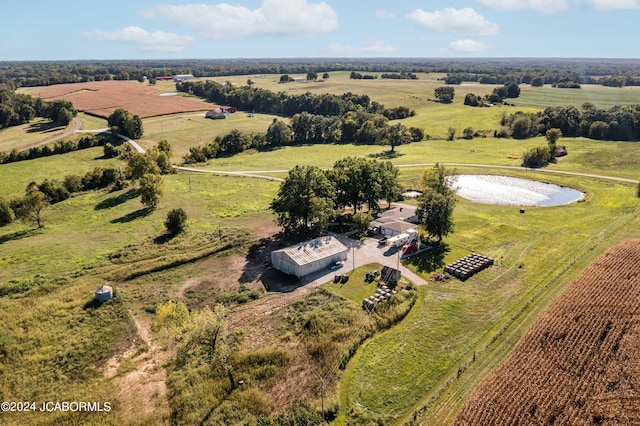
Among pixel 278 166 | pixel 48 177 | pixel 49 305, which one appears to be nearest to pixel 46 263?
pixel 49 305

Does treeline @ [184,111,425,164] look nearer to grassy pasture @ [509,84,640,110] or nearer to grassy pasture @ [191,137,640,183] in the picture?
grassy pasture @ [191,137,640,183]

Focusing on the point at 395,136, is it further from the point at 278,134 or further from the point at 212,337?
the point at 212,337

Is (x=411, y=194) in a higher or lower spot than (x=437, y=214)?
lower

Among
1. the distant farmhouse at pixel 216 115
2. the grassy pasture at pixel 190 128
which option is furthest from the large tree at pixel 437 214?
the distant farmhouse at pixel 216 115

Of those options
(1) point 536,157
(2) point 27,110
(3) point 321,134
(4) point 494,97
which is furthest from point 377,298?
(4) point 494,97

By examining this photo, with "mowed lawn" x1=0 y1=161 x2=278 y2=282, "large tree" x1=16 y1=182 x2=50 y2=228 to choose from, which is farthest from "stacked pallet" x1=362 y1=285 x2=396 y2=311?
"large tree" x1=16 y1=182 x2=50 y2=228

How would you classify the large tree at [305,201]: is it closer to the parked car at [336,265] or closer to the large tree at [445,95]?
the parked car at [336,265]

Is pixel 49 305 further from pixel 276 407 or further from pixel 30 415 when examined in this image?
pixel 276 407
